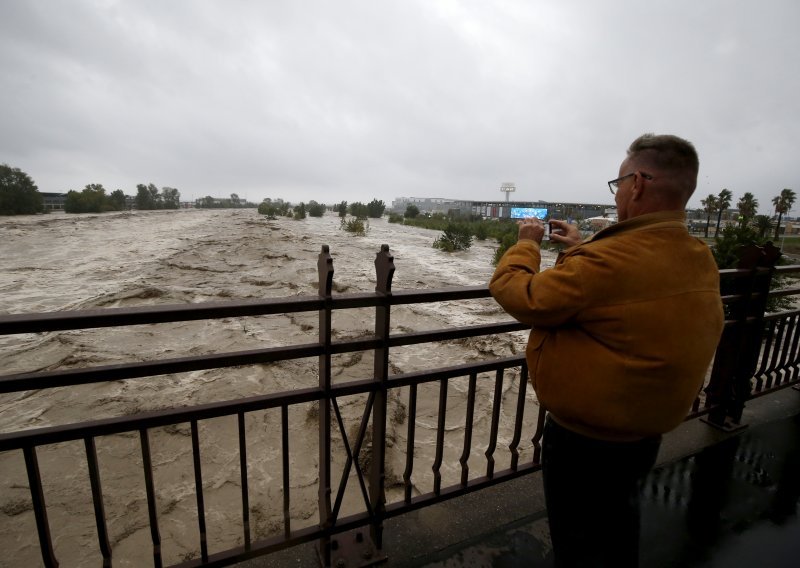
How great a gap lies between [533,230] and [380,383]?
90cm

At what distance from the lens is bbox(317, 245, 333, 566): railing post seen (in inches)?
62.1

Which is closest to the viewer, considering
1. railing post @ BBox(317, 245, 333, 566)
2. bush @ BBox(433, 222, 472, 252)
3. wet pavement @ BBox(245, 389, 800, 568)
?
railing post @ BBox(317, 245, 333, 566)

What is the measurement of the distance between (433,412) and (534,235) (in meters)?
5.69

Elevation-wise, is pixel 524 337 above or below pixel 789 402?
below

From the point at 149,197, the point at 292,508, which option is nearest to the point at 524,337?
the point at 292,508

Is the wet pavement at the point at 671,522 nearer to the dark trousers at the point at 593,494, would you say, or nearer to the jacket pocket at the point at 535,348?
the dark trousers at the point at 593,494

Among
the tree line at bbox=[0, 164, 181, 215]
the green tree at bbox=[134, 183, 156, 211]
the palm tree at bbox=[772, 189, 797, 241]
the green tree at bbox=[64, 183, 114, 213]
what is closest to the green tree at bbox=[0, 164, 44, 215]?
the tree line at bbox=[0, 164, 181, 215]

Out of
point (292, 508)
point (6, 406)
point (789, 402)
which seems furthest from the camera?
point (6, 406)

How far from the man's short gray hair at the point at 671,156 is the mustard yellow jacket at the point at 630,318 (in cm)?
12

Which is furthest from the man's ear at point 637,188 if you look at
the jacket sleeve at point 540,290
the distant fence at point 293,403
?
the distant fence at point 293,403

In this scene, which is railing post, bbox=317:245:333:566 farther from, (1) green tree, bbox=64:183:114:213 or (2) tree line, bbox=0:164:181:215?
(1) green tree, bbox=64:183:114:213

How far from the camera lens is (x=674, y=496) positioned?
7.79 ft

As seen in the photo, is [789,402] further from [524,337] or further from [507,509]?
[524,337]

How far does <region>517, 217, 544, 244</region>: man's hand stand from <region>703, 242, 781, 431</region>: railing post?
226cm
